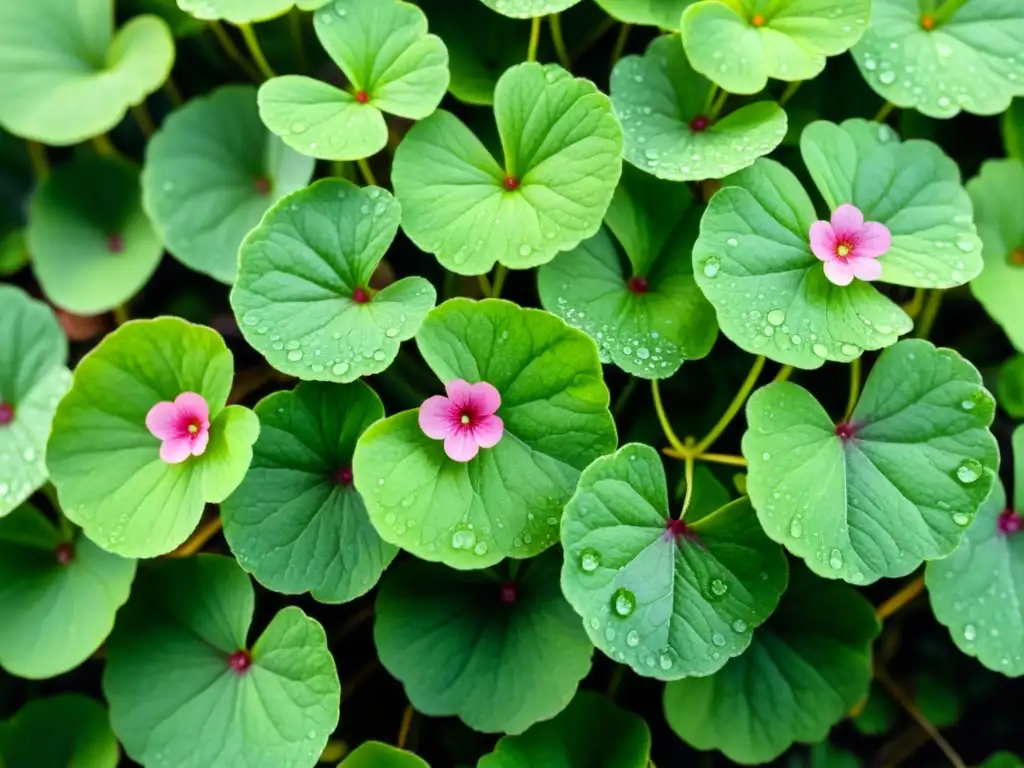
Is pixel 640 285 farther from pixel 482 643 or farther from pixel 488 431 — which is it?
pixel 482 643

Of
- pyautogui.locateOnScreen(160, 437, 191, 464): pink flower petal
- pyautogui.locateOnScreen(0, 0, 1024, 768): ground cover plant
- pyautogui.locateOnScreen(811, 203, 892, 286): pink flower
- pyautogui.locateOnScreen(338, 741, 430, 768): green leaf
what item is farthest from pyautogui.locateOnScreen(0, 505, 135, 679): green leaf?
pyautogui.locateOnScreen(811, 203, 892, 286): pink flower

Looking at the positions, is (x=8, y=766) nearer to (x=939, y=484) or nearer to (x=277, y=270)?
(x=277, y=270)

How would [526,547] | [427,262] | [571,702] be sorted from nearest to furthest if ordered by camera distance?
[526,547] → [571,702] → [427,262]

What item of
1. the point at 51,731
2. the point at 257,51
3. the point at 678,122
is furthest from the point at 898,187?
the point at 51,731

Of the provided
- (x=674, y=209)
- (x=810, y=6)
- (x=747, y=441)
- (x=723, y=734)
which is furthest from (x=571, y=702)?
(x=810, y=6)

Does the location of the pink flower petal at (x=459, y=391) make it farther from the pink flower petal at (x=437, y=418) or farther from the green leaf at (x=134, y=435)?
the green leaf at (x=134, y=435)

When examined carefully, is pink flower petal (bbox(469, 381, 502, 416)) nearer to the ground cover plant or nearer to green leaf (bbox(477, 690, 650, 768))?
the ground cover plant
